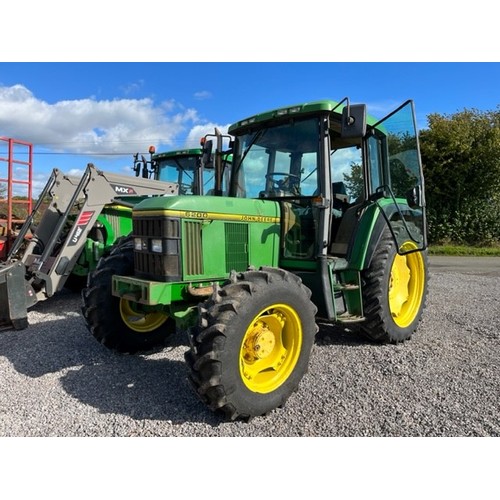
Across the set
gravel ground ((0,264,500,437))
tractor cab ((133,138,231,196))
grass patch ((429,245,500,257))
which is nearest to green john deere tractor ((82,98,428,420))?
gravel ground ((0,264,500,437))

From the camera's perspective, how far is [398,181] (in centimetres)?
502

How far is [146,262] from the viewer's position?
3863 mm

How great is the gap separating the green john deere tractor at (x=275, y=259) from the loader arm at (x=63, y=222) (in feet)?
6.11

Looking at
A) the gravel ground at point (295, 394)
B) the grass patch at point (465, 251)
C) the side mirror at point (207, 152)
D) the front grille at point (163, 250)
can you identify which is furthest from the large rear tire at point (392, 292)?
the grass patch at point (465, 251)

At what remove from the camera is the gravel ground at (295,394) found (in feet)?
10.3

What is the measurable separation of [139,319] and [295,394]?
6.25 ft

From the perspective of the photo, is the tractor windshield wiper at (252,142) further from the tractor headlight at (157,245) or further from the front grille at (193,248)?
the tractor headlight at (157,245)

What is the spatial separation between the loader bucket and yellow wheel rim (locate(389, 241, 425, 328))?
13.6 ft

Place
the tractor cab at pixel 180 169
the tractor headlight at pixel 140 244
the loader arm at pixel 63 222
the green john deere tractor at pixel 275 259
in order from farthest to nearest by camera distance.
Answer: the tractor cab at pixel 180 169 < the loader arm at pixel 63 222 < the tractor headlight at pixel 140 244 < the green john deere tractor at pixel 275 259

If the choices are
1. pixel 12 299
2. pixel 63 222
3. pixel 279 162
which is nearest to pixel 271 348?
pixel 279 162

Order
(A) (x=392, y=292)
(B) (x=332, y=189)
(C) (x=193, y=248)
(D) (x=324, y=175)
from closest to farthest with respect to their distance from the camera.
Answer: (C) (x=193, y=248) → (D) (x=324, y=175) → (B) (x=332, y=189) → (A) (x=392, y=292)

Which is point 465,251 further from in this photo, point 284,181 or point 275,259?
point 275,259

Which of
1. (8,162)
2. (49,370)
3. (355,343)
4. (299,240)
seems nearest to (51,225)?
(8,162)

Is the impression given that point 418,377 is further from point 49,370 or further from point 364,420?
point 49,370
